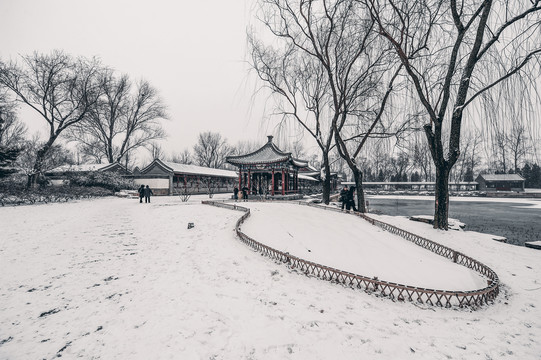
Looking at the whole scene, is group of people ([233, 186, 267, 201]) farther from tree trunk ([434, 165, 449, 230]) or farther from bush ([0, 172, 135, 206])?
bush ([0, 172, 135, 206])

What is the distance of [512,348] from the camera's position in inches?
108

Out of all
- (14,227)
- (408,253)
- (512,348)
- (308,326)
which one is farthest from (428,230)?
(14,227)

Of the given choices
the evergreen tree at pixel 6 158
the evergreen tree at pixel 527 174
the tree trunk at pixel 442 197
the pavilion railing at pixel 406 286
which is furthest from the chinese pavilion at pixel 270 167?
the evergreen tree at pixel 527 174

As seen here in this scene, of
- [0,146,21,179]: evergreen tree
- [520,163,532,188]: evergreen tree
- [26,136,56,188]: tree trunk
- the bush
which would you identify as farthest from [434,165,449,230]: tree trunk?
[520,163,532,188]: evergreen tree

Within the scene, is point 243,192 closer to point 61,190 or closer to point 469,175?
point 61,190

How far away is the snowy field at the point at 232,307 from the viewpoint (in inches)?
103

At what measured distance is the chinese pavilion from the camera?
20.0 m

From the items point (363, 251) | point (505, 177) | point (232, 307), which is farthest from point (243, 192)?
point (505, 177)

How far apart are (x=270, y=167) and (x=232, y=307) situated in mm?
17388

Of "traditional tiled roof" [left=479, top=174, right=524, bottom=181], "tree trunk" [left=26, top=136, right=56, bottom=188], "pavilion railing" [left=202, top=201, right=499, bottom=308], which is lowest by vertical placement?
"pavilion railing" [left=202, top=201, right=499, bottom=308]

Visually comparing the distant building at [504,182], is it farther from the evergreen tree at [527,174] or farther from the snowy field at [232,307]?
the snowy field at [232,307]

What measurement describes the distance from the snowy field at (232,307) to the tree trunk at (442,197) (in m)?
2.12

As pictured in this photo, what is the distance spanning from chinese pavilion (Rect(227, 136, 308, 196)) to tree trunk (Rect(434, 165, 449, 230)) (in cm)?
1188

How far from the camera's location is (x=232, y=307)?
3.43 metres
